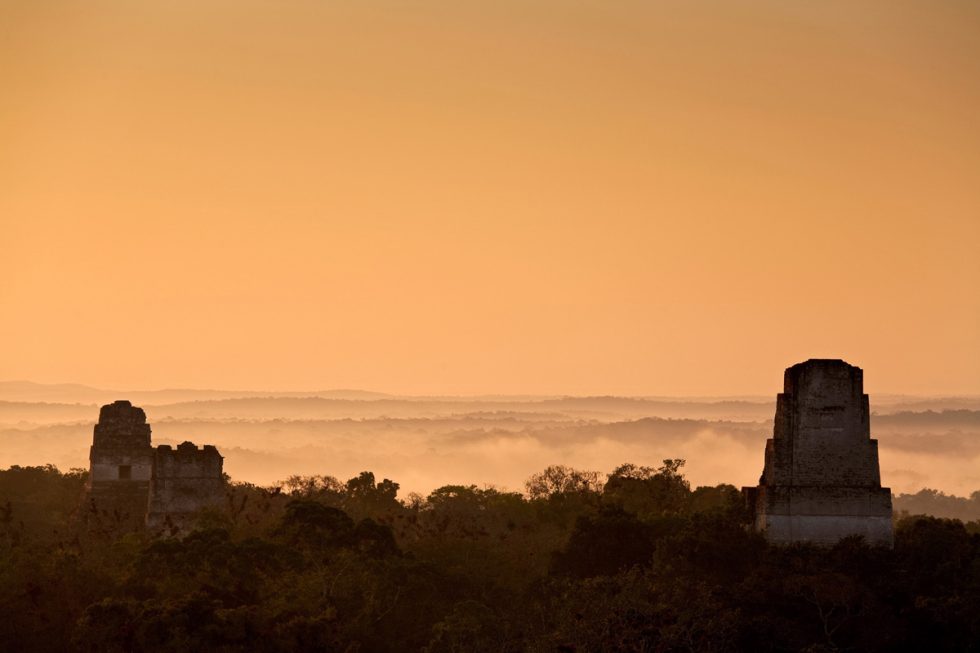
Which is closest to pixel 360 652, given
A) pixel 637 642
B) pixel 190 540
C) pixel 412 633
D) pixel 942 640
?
pixel 412 633

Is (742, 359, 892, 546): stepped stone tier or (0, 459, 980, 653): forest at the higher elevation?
(742, 359, 892, 546): stepped stone tier

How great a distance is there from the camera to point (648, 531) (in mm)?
46125

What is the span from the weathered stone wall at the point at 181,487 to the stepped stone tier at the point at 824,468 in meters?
16.5

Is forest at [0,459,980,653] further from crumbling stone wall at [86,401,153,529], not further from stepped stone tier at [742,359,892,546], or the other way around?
crumbling stone wall at [86,401,153,529]

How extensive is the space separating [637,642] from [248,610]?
→ 30.3 feet

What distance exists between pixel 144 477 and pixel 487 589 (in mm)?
15035

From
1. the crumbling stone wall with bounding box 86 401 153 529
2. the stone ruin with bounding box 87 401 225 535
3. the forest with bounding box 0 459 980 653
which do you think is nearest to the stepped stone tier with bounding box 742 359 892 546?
the forest with bounding box 0 459 980 653

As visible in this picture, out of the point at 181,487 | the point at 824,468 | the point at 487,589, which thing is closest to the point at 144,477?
the point at 181,487

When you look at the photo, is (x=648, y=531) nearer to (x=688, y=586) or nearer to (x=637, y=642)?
(x=688, y=586)

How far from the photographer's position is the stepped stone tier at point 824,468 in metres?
41.5

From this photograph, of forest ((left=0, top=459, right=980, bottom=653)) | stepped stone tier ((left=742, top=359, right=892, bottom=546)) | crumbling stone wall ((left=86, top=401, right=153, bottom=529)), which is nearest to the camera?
forest ((left=0, top=459, right=980, bottom=653))

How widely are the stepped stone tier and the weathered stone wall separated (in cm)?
1653

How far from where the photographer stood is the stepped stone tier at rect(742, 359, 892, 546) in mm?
41531

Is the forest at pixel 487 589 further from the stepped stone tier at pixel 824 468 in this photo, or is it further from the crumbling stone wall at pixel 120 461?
the crumbling stone wall at pixel 120 461
